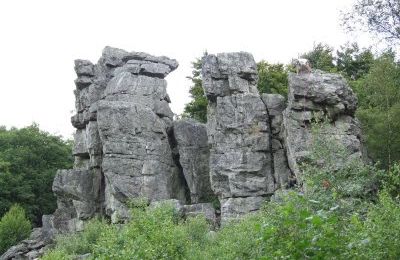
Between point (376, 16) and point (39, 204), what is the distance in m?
38.7

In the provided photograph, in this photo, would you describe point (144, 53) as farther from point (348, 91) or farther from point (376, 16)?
point (376, 16)

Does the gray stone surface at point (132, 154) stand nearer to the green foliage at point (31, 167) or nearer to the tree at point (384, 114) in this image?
the tree at point (384, 114)

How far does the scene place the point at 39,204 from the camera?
51.7m

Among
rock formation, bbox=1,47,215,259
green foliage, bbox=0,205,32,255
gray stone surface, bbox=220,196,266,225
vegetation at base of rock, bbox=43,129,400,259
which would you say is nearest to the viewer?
vegetation at base of rock, bbox=43,129,400,259

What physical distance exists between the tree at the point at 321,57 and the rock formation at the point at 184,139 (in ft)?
46.6

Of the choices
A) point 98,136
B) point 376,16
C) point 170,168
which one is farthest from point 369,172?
point 98,136

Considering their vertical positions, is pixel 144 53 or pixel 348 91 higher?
pixel 144 53

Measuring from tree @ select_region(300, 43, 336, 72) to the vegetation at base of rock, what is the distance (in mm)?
21467

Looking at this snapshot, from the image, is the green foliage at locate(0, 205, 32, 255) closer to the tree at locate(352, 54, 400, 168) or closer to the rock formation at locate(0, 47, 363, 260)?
the rock formation at locate(0, 47, 363, 260)

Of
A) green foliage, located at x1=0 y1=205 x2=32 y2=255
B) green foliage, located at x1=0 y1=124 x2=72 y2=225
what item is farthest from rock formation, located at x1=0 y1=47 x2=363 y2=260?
green foliage, located at x1=0 y1=124 x2=72 y2=225

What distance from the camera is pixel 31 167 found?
5269 centimetres

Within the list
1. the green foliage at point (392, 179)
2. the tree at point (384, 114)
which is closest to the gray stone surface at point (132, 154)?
the tree at point (384, 114)

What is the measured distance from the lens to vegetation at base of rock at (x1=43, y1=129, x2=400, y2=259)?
7.00 meters

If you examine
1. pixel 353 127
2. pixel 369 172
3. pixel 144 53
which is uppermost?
pixel 144 53
